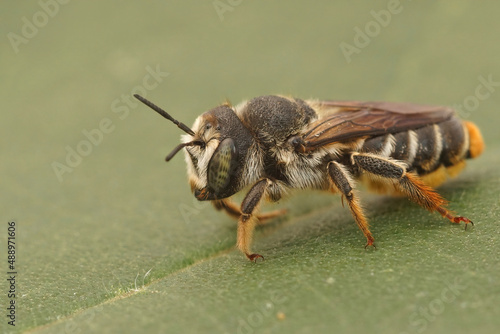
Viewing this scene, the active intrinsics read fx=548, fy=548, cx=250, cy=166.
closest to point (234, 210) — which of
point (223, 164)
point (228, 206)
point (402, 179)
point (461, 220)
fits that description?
point (228, 206)

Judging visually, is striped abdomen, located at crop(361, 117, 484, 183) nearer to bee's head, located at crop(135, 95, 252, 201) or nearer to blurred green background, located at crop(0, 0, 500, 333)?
blurred green background, located at crop(0, 0, 500, 333)

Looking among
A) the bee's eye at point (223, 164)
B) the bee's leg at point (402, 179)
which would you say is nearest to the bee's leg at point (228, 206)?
the bee's eye at point (223, 164)

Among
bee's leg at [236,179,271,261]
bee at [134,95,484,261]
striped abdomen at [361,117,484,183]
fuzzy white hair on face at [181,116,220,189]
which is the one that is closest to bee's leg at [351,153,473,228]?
bee at [134,95,484,261]

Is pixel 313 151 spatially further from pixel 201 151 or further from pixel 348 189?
pixel 201 151

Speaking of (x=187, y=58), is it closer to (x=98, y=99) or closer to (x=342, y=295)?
(x=98, y=99)

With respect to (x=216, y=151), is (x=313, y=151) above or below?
below

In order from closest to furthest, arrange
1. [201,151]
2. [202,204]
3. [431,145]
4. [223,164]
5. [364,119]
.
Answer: [223,164]
[201,151]
[364,119]
[431,145]
[202,204]

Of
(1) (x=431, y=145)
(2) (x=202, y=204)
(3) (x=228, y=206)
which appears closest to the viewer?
(1) (x=431, y=145)
